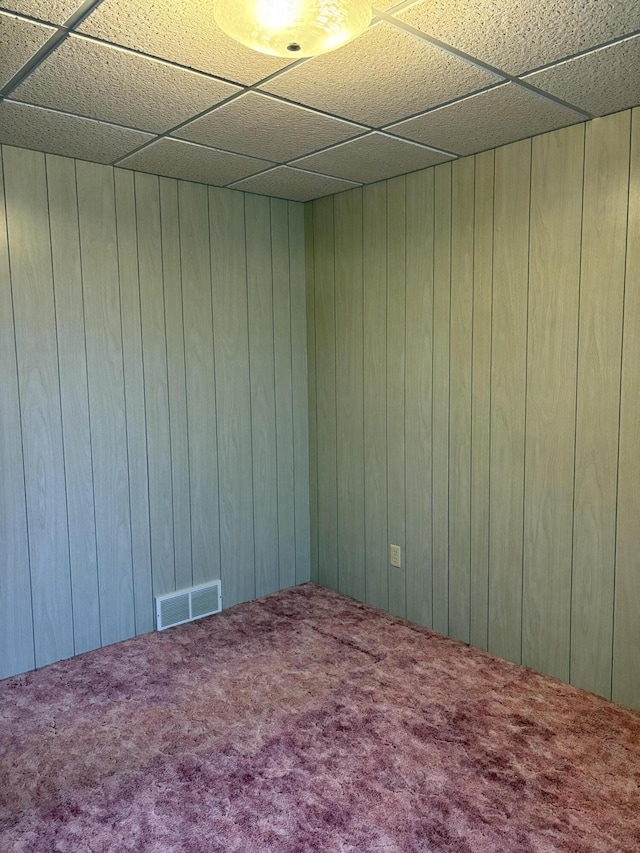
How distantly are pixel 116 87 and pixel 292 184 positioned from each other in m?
1.43

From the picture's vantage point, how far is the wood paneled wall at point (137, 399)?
114 inches

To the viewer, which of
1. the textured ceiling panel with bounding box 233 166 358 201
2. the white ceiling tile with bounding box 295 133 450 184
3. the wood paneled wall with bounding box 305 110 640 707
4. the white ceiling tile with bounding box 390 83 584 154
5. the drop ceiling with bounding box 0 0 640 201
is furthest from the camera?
the textured ceiling panel with bounding box 233 166 358 201

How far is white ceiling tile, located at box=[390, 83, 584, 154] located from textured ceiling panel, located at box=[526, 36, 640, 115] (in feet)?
0.29

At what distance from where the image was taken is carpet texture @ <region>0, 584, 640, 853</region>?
192 centimetres

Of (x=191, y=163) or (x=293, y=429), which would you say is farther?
(x=293, y=429)

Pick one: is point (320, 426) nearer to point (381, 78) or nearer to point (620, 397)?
point (620, 397)

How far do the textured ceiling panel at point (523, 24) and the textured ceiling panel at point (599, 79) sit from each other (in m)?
0.09

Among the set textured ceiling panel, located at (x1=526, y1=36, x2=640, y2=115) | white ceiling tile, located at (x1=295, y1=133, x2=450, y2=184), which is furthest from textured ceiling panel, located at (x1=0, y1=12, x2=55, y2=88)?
textured ceiling panel, located at (x1=526, y1=36, x2=640, y2=115)

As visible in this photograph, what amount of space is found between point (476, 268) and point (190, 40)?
166cm

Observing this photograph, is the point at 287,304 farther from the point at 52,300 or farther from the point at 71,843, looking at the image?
the point at 71,843

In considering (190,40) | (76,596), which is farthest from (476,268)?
(76,596)

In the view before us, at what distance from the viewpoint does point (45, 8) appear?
5.48 ft

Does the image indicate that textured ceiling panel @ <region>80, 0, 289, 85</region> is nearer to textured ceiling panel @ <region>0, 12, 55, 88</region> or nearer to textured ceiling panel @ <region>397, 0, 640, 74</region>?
textured ceiling panel @ <region>0, 12, 55, 88</region>

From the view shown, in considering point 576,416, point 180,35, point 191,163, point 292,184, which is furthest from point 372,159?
point 576,416
